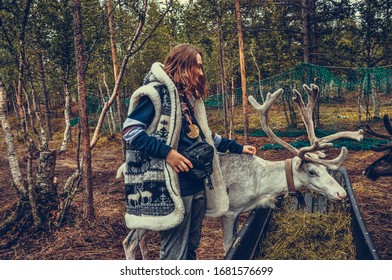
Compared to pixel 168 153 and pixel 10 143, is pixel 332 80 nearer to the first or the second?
pixel 10 143

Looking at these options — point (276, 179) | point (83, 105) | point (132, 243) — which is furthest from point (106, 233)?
point (276, 179)

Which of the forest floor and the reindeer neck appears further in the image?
the forest floor

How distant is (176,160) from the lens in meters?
1.64

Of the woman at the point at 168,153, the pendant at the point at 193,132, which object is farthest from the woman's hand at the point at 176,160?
the pendant at the point at 193,132

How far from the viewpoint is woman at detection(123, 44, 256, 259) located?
5.48ft

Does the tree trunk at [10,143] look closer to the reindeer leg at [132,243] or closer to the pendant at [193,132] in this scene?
the reindeer leg at [132,243]

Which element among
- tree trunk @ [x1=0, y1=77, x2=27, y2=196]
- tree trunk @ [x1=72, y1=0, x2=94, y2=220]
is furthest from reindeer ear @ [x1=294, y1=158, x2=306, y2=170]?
tree trunk @ [x1=0, y1=77, x2=27, y2=196]

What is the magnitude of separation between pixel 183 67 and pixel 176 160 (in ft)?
1.56

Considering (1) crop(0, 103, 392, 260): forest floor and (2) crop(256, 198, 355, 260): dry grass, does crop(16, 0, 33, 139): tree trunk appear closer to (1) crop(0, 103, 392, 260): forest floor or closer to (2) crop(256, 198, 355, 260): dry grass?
(1) crop(0, 103, 392, 260): forest floor

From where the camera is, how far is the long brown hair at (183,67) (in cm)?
178

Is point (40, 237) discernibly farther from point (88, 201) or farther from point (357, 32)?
point (357, 32)

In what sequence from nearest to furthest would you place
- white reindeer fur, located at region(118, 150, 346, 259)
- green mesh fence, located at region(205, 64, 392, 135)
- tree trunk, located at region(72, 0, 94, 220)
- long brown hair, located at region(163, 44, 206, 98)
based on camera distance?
long brown hair, located at region(163, 44, 206, 98), white reindeer fur, located at region(118, 150, 346, 259), tree trunk, located at region(72, 0, 94, 220), green mesh fence, located at region(205, 64, 392, 135)

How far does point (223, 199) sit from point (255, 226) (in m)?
0.39

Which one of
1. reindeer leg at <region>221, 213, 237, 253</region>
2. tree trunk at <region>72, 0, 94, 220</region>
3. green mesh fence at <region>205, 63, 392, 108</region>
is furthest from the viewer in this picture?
green mesh fence at <region>205, 63, 392, 108</region>
